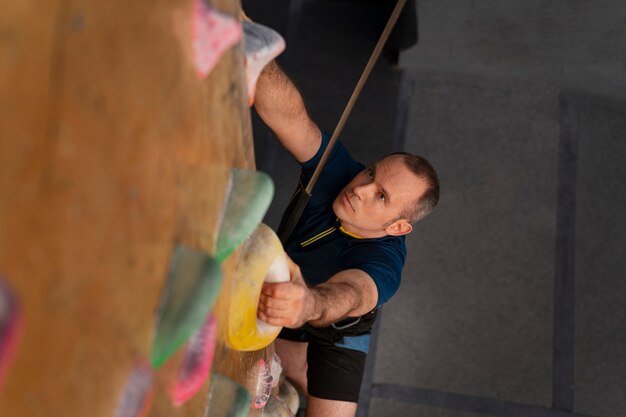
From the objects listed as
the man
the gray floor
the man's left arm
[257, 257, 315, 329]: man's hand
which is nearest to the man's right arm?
the man

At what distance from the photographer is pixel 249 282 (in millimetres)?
812

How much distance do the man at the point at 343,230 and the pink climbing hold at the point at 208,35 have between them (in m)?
0.77

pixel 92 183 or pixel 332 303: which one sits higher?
pixel 92 183

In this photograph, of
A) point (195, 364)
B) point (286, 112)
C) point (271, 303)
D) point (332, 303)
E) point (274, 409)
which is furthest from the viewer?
point (286, 112)

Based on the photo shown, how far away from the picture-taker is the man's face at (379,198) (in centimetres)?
161

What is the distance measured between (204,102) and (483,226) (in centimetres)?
223

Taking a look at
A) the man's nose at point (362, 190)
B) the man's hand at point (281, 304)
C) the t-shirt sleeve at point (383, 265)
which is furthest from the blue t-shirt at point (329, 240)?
the man's hand at point (281, 304)

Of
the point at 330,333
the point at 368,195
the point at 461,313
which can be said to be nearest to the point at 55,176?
the point at 368,195

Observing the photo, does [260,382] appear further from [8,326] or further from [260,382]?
[8,326]

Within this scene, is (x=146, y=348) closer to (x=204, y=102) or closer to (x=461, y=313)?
(x=204, y=102)

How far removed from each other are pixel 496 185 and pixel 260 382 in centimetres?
187

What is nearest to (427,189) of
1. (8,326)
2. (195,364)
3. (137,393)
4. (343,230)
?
(343,230)

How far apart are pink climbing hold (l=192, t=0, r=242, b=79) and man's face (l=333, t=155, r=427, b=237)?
103cm

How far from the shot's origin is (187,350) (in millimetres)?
615
